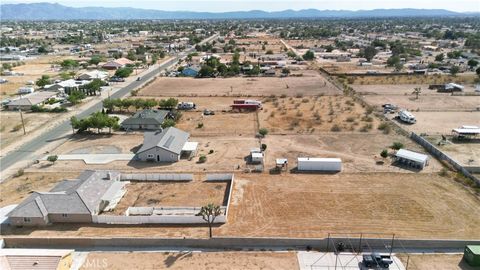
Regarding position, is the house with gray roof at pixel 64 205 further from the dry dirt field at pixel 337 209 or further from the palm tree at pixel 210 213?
the palm tree at pixel 210 213

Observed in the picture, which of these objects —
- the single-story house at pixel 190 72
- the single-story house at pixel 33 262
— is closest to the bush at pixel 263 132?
the single-story house at pixel 33 262

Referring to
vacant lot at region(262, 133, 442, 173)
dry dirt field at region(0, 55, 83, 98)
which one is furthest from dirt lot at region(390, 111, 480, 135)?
dry dirt field at region(0, 55, 83, 98)

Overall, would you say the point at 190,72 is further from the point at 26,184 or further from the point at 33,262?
the point at 33,262

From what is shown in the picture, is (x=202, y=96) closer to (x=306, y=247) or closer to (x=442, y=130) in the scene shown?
(x=442, y=130)

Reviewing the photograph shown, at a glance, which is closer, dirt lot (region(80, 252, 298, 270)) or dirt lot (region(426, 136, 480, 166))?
dirt lot (region(80, 252, 298, 270))

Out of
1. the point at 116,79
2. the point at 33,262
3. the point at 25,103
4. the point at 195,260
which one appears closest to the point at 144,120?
the point at 25,103

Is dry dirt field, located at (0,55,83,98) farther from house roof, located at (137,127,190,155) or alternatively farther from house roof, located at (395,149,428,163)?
house roof, located at (395,149,428,163)

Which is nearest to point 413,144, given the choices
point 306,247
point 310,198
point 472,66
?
point 310,198

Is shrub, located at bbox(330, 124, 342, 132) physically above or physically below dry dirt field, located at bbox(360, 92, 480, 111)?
below
